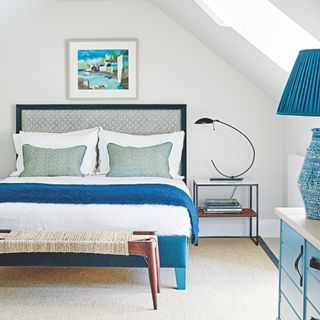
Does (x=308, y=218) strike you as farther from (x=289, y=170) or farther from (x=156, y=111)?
(x=156, y=111)

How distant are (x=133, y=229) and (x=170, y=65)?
91.1 inches

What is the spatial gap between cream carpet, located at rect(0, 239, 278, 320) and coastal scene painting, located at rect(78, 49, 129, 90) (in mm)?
1967

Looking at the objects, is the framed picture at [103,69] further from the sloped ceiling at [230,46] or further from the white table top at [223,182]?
the white table top at [223,182]

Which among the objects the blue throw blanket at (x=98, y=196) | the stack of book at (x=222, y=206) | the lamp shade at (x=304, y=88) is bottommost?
the stack of book at (x=222, y=206)

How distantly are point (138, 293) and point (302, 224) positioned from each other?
176cm

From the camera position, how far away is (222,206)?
5570mm

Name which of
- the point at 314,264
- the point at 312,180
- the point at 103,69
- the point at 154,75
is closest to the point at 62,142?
the point at 103,69

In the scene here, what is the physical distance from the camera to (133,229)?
4047 millimetres

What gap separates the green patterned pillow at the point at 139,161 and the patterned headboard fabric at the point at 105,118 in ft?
1.59

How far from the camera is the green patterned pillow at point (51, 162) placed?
5.28 m

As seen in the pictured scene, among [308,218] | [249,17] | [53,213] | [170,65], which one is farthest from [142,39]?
[308,218]

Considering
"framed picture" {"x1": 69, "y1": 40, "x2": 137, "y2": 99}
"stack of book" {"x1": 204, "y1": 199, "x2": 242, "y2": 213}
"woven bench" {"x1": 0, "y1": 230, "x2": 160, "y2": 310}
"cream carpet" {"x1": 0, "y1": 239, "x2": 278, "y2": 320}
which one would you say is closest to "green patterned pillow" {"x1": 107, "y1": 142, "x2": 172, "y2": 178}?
"stack of book" {"x1": 204, "y1": 199, "x2": 242, "y2": 213}

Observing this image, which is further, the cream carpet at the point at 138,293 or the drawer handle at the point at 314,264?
the cream carpet at the point at 138,293

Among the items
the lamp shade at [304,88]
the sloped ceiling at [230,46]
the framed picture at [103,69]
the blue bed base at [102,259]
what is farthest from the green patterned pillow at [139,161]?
the lamp shade at [304,88]
